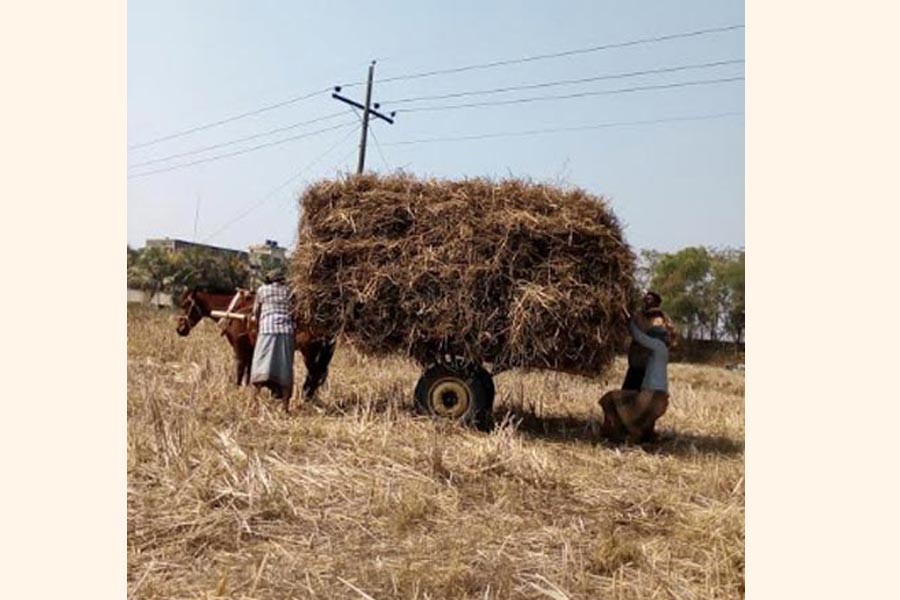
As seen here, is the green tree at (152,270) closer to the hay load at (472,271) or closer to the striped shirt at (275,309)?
the striped shirt at (275,309)

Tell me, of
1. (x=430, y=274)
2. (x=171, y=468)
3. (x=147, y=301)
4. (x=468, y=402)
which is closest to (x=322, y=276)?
(x=430, y=274)

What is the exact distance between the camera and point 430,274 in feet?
22.6

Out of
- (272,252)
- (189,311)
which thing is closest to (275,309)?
(189,311)

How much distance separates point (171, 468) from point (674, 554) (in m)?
2.90

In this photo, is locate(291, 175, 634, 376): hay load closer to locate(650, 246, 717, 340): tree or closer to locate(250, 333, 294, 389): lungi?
locate(250, 333, 294, 389): lungi

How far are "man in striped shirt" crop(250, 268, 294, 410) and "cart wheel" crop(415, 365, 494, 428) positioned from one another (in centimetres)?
129

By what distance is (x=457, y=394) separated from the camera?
7.29 m

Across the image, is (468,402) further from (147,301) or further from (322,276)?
(147,301)

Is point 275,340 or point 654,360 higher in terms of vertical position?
point 275,340

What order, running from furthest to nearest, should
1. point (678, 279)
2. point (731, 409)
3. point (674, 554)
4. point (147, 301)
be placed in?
point (678, 279) → point (147, 301) → point (731, 409) → point (674, 554)

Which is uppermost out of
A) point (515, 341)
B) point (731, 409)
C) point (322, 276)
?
point (322, 276)

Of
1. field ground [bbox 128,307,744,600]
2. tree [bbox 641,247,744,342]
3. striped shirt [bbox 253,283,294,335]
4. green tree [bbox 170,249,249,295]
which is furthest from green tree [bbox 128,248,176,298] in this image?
field ground [bbox 128,307,744,600]

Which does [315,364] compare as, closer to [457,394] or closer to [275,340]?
[275,340]

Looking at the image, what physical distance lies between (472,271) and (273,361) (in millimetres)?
2155
